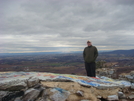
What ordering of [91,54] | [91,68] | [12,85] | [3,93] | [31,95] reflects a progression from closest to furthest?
[31,95] → [3,93] → [12,85] → [91,54] → [91,68]

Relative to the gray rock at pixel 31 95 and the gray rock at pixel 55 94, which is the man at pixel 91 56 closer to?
the gray rock at pixel 55 94

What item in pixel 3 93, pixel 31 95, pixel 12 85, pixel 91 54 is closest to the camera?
pixel 31 95

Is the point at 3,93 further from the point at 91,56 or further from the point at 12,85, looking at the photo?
the point at 91,56

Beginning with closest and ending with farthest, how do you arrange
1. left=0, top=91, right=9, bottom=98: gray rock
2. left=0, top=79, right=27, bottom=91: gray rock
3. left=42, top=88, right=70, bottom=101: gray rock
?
1. left=42, top=88, right=70, bottom=101: gray rock
2. left=0, top=91, right=9, bottom=98: gray rock
3. left=0, top=79, right=27, bottom=91: gray rock

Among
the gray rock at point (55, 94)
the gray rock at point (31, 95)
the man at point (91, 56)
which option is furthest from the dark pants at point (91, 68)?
the gray rock at point (31, 95)

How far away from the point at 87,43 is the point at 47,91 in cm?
524

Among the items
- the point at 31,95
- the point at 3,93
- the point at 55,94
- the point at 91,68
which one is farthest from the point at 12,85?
the point at 91,68

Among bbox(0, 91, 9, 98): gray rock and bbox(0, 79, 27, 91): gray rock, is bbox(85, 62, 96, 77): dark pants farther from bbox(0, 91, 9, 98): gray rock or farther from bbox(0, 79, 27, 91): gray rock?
bbox(0, 91, 9, 98): gray rock

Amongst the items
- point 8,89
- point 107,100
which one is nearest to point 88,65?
point 107,100

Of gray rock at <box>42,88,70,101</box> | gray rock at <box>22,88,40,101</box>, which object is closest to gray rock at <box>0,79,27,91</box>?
gray rock at <box>22,88,40,101</box>

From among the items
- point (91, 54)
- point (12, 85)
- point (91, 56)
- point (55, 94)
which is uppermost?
point (91, 54)

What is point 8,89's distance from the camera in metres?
5.21

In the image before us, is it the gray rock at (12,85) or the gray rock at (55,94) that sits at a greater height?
the gray rock at (12,85)

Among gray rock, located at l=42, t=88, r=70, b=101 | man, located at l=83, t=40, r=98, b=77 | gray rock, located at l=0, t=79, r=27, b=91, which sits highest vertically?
man, located at l=83, t=40, r=98, b=77
